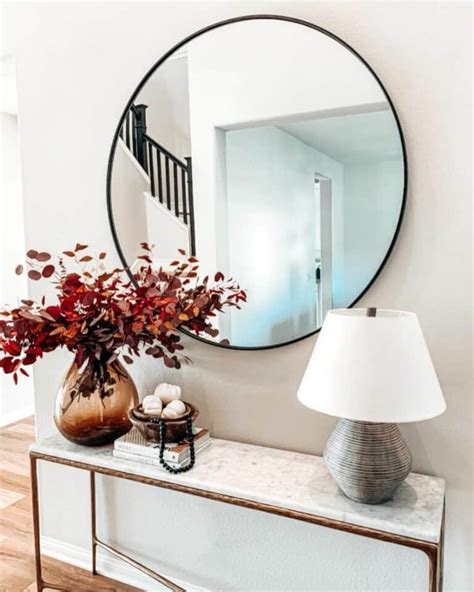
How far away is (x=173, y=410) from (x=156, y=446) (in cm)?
11

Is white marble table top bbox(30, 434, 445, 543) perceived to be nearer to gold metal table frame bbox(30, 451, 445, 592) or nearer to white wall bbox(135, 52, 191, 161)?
gold metal table frame bbox(30, 451, 445, 592)

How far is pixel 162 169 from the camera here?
1.70m

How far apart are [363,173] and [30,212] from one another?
51.2 inches

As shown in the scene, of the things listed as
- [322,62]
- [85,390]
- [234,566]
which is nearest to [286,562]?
[234,566]

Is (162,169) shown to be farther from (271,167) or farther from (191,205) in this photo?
(271,167)

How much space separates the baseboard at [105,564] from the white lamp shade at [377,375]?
3.58ft

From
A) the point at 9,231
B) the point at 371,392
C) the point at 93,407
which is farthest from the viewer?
the point at 9,231

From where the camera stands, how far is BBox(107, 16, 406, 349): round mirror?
1414 mm

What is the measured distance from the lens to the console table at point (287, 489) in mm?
1172

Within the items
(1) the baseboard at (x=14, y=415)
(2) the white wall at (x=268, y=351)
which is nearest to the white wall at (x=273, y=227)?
(2) the white wall at (x=268, y=351)

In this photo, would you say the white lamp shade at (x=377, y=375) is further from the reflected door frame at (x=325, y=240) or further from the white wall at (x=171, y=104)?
the white wall at (x=171, y=104)

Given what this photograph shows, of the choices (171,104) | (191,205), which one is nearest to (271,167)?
(191,205)

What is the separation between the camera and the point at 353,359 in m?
1.14

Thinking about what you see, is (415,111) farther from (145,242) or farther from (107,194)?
(107,194)
